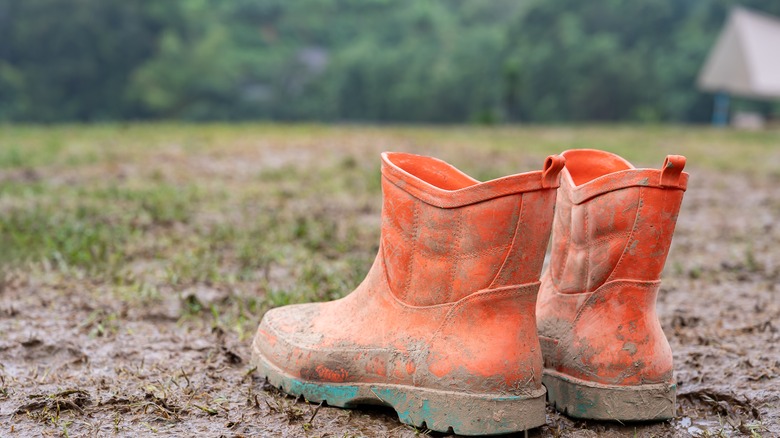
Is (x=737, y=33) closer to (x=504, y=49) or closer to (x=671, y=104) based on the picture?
(x=671, y=104)

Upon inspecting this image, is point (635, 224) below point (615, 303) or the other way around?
the other way around

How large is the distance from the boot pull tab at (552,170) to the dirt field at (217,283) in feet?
1.76

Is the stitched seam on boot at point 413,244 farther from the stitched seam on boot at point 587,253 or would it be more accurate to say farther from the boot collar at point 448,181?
the stitched seam on boot at point 587,253

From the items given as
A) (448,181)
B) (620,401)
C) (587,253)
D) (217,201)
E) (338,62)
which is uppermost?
(448,181)

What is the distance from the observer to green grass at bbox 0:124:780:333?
10.1 feet

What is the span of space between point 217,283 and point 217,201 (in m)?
1.89

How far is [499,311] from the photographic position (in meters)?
1.73

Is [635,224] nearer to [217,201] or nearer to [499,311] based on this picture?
[499,311]

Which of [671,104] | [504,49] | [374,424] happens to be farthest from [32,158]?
[504,49]

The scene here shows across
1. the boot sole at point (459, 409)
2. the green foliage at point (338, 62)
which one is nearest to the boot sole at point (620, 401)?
the boot sole at point (459, 409)

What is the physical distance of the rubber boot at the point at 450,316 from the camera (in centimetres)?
169

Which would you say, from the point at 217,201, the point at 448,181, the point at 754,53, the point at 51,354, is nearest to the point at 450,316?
the point at 448,181

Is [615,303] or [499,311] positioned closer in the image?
[499,311]

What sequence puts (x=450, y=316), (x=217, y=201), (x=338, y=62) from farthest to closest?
(x=338, y=62), (x=217, y=201), (x=450, y=316)
